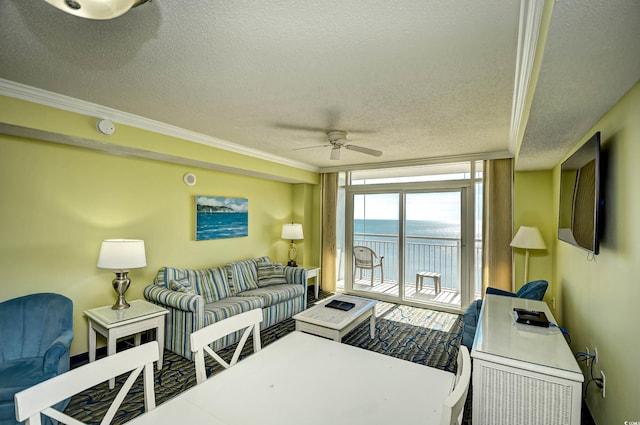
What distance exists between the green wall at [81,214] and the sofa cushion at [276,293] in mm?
848

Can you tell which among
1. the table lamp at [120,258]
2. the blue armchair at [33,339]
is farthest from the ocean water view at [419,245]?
the blue armchair at [33,339]

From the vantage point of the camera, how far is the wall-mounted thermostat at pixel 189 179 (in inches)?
153

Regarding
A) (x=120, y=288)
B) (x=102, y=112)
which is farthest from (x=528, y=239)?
(x=102, y=112)

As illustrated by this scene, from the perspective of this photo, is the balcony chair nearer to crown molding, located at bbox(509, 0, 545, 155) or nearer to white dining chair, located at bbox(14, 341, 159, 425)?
crown molding, located at bbox(509, 0, 545, 155)

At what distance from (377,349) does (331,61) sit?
9.61 ft

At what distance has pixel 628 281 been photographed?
1.56 m

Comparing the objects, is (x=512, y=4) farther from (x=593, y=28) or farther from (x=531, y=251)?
(x=531, y=251)

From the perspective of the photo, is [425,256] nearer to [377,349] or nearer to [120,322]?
[377,349]

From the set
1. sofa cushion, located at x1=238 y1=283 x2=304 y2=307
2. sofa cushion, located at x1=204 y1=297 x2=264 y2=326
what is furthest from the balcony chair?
sofa cushion, located at x1=204 y1=297 x2=264 y2=326

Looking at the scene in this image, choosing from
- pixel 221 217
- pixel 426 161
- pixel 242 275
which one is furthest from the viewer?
pixel 426 161

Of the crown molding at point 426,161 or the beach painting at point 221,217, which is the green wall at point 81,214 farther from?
the crown molding at point 426,161

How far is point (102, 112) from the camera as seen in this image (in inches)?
103

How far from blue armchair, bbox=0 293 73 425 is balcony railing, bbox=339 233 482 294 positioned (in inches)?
170

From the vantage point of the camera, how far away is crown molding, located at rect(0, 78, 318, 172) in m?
2.19
